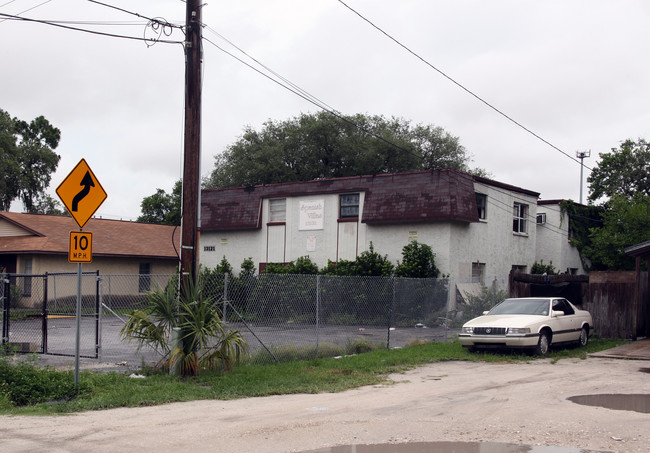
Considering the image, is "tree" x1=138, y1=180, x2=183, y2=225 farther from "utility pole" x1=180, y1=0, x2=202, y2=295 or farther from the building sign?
"utility pole" x1=180, y1=0, x2=202, y2=295

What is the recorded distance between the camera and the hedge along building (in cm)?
2642

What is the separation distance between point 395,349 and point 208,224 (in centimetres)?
1777

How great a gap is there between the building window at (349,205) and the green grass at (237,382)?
13399mm

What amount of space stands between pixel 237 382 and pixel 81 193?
4089 millimetres

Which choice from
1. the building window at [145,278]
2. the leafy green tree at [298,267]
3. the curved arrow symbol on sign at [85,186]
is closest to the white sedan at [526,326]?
the curved arrow symbol on sign at [85,186]

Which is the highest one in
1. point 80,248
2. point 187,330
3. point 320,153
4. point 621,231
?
point 320,153

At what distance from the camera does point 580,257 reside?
3434cm

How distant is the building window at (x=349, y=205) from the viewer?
94.1 feet

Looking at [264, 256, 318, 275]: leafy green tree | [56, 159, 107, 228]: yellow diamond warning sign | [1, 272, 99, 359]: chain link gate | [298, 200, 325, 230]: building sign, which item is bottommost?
[1, 272, 99, 359]: chain link gate

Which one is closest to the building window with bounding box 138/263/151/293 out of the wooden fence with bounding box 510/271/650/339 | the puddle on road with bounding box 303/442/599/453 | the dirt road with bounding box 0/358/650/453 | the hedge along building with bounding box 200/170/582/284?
the hedge along building with bounding box 200/170/582/284

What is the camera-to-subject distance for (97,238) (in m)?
34.4

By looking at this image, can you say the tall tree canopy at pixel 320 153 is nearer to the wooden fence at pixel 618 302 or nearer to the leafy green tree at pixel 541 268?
the leafy green tree at pixel 541 268

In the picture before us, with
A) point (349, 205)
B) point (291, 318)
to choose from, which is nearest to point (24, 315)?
point (291, 318)

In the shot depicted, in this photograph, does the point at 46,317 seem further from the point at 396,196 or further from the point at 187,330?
the point at 396,196
